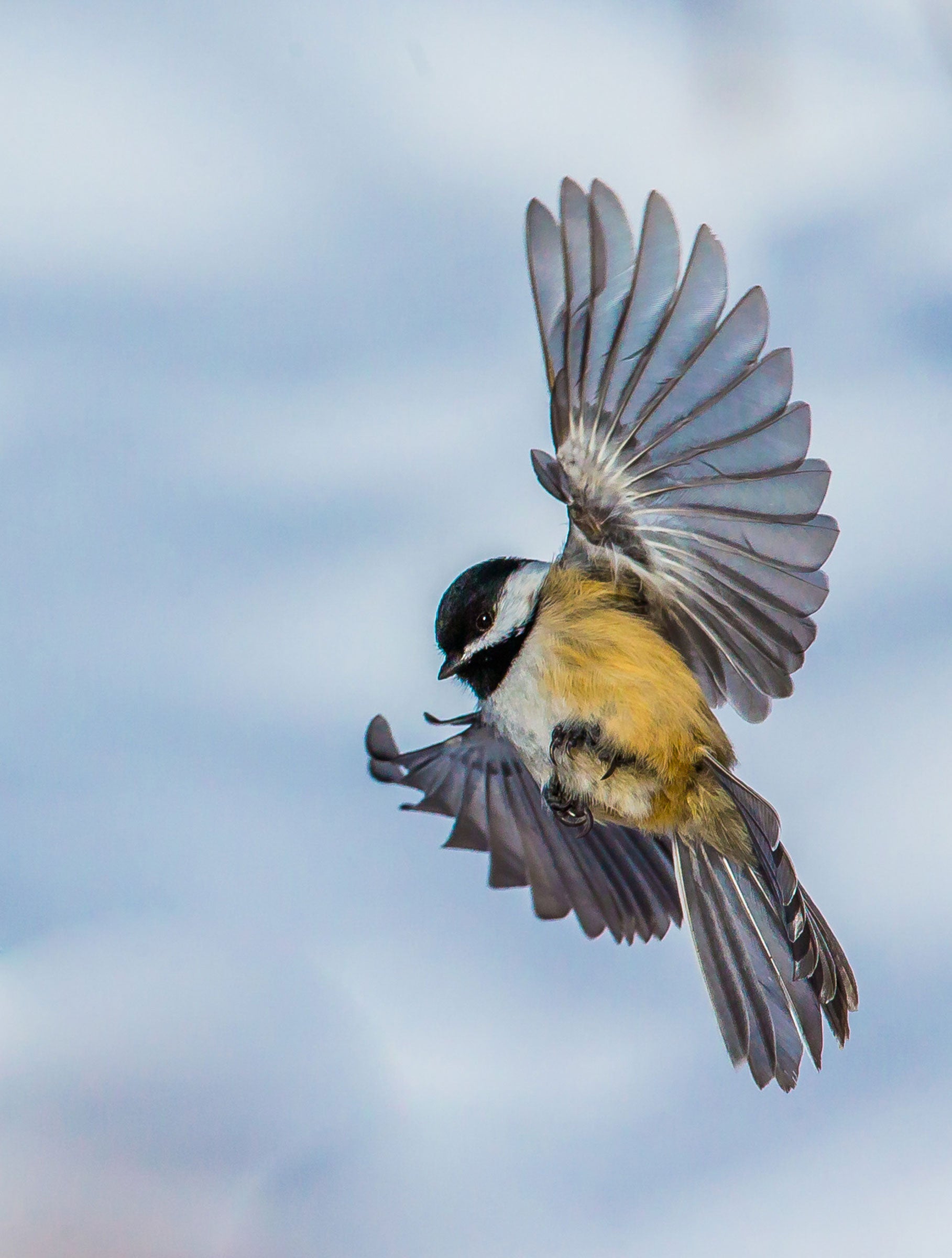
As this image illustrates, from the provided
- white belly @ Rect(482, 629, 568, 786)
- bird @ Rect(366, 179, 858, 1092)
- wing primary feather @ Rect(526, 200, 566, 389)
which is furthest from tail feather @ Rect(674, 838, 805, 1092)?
wing primary feather @ Rect(526, 200, 566, 389)

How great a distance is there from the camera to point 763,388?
0.64 m

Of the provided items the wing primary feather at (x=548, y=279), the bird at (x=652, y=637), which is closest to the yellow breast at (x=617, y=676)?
the bird at (x=652, y=637)

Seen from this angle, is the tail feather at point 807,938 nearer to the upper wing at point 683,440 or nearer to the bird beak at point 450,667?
the upper wing at point 683,440

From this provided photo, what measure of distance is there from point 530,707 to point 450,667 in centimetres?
5

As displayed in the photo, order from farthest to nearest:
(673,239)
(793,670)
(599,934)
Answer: (599,934)
(793,670)
(673,239)

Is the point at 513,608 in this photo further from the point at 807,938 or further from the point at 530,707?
the point at 807,938

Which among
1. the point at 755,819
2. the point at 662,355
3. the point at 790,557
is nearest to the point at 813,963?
the point at 755,819

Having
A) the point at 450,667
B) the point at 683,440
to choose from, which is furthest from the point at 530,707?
the point at 683,440

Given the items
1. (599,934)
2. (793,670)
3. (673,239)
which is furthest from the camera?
(599,934)

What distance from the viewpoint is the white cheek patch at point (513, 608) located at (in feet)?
2.52

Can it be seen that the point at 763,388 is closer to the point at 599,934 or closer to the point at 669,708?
the point at 669,708

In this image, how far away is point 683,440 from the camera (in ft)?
2.23

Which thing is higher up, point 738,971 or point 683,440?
point 683,440

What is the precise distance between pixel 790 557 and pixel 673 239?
6.6 inches
